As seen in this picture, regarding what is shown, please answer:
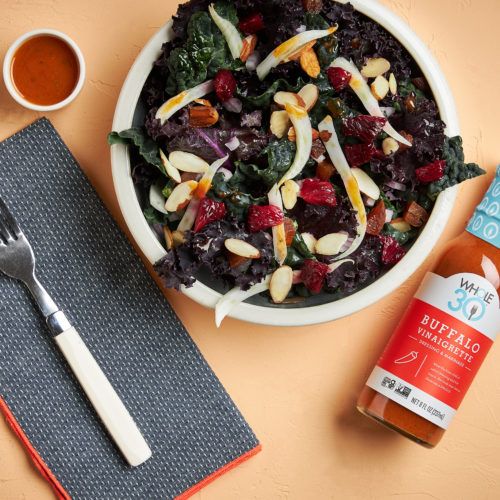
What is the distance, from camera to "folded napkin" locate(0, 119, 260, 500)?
1.76 m

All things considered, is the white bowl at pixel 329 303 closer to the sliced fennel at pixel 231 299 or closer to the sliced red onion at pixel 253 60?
the sliced fennel at pixel 231 299

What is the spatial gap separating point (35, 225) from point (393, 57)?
0.98 meters

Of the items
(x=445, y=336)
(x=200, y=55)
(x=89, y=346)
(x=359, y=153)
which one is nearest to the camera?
(x=200, y=55)

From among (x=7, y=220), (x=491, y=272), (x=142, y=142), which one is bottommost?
(x=7, y=220)

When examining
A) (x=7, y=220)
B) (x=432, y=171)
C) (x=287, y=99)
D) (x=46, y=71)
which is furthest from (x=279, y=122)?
(x=7, y=220)

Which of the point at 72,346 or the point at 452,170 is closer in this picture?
the point at 452,170

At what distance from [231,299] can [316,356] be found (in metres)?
0.41

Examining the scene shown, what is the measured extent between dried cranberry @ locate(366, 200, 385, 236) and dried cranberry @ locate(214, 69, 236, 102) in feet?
1.40

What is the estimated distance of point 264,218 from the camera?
5.00 ft

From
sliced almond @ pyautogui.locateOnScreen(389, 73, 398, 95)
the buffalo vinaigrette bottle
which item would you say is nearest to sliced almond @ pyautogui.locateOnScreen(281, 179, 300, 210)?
sliced almond @ pyautogui.locateOnScreen(389, 73, 398, 95)

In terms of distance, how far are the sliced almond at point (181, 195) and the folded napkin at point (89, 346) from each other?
292 millimetres

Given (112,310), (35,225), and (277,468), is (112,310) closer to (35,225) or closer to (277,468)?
(35,225)

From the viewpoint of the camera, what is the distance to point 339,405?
189 cm

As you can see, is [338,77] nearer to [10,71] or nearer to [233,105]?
[233,105]
